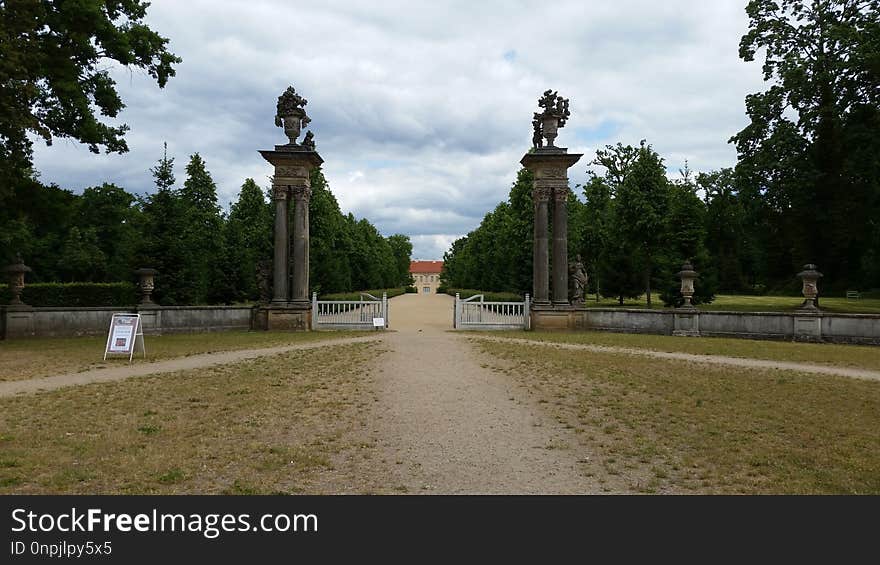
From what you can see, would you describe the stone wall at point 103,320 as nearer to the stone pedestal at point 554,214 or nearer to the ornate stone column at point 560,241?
the stone pedestal at point 554,214

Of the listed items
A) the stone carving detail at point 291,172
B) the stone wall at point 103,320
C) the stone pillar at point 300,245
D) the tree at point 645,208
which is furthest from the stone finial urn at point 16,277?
the tree at point 645,208

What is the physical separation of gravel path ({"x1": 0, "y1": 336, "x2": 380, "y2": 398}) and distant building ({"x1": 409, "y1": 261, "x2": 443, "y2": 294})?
485 feet

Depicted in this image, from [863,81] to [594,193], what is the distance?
1774 cm

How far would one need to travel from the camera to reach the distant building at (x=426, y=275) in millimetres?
166500

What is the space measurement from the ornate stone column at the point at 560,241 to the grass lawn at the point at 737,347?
183 cm

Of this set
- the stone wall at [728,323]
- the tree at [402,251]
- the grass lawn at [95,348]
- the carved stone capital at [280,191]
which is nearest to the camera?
the grass lawn at [95,348]

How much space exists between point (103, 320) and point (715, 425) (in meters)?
19.1

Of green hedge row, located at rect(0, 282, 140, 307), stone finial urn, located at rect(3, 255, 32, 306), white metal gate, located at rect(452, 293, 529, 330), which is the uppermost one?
stone finial urn, located at rect(3, 255, 32, 306)

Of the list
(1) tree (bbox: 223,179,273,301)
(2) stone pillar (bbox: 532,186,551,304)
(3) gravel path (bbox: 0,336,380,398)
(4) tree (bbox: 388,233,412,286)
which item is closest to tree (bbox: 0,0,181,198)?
(3) gravel path (bbox: 0,336,380,398)

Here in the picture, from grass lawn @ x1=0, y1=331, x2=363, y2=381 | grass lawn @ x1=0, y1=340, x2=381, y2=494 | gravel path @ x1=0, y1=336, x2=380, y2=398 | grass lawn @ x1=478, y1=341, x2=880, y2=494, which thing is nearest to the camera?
grass lawn @ x1=0, y1=340, x2=381, y2=494

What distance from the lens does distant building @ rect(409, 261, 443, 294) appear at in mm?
166500

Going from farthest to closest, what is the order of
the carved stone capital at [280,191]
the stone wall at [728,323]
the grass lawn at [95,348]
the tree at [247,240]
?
1. the tree at [247,240]
2. the carved stone capital at [280,191]
3. the stone wall at [728,323]
4. the grass lawn at [95,348]

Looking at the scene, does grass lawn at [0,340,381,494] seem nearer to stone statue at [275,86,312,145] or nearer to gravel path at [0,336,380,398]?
gravel path at [0,336,380,398]
